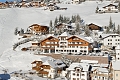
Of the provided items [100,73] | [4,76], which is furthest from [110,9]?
[4,76]

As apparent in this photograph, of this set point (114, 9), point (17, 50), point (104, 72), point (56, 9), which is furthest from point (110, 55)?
point (56, 9)

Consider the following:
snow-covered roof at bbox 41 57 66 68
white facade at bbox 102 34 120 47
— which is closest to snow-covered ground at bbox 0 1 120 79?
snow-covered roof at bbox 41 57 66 68

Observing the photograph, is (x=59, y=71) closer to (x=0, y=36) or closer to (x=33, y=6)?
(x=0, y=36)

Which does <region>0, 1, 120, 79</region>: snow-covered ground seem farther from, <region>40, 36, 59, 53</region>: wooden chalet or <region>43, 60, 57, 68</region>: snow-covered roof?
<region>40, 36, 59, 53</region>: wooden chalet

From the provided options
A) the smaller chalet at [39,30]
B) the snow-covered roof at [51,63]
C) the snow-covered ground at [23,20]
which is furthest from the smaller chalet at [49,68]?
the smaller chalet at [39,30]

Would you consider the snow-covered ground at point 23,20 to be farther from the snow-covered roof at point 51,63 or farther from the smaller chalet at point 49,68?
the snow-covered roof at point 51,63

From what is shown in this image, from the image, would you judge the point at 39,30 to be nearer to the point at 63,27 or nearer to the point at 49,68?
the point at 63,27
